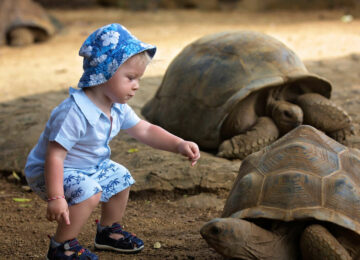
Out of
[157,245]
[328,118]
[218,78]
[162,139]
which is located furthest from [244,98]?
[157,245]

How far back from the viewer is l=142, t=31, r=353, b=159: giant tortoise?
12.0 feet

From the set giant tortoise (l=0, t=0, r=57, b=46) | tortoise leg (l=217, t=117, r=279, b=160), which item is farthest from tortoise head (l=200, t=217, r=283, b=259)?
giant tortoise (l=0, t=0, r=57, b=46)

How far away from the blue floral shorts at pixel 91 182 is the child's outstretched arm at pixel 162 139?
0.61 ft

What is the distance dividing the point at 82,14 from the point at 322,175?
1048 cm

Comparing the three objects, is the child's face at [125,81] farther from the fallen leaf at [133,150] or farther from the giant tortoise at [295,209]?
the fallen leaf at [133,150]

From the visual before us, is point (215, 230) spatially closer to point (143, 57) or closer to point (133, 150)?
point (143, 57)

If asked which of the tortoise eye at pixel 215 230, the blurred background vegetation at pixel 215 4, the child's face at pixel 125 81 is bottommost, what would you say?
the blurred background vegetation at pixel 215 4

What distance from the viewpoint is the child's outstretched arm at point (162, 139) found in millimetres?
2322

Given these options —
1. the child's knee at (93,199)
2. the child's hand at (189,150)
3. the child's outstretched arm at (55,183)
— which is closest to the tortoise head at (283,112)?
the child's hand at (189,150)

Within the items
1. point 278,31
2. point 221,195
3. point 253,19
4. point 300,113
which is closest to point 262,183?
point 221,195

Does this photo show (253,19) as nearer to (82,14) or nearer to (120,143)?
(82,14)

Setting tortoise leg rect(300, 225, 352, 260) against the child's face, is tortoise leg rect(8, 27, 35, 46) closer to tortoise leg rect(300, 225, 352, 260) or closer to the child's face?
the child's face

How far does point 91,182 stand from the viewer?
2186 millimetres

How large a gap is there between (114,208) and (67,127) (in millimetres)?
523
